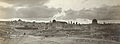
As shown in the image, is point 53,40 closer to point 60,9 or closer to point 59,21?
point 59,21

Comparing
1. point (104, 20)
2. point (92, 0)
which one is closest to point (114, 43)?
point (104, 20)

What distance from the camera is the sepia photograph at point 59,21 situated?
203cm

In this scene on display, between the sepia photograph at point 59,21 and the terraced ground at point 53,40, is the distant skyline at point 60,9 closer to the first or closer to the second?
the sepia photograph at point 59,21

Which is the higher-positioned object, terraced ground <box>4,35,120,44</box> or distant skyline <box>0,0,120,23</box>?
distant skyline <box>0,0,120,23</box>

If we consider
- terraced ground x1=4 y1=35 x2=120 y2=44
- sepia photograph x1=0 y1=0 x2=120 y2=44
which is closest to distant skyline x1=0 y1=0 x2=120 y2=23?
sepia photograph x1=0 y1=0 x2=120 y2=44

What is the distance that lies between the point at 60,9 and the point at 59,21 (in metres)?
0.13

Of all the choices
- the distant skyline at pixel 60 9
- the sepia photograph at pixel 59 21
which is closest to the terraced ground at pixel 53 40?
the sepia photograph at pixel 59 21

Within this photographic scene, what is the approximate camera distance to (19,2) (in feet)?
7.24

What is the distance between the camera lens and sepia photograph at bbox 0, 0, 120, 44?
6.66ft

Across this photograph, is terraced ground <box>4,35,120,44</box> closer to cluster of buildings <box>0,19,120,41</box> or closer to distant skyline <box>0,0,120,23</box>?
cluster of buildings <box>0,19,120,41</box>

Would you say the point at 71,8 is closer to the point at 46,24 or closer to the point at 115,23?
the point at 46,24

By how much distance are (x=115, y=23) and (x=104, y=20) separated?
11cm

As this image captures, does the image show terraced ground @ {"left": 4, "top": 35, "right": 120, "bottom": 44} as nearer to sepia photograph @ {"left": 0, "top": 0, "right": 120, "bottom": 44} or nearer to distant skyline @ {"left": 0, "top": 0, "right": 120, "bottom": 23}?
sepia photograph @ {"left": 0, "top": 0, "right": 120, "bottom": 44}

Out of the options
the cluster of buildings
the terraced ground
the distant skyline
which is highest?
the distant skyline
